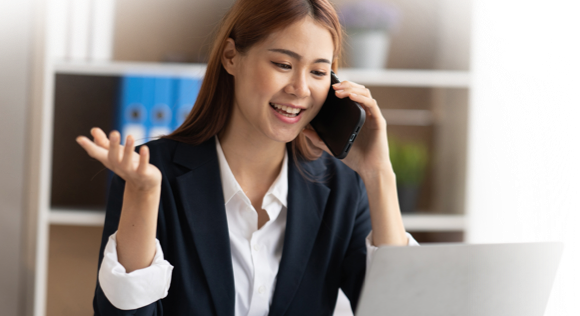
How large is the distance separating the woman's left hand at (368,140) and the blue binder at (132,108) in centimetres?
85

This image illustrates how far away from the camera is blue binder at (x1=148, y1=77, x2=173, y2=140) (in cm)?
174

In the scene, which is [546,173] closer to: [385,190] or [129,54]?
[385,190]

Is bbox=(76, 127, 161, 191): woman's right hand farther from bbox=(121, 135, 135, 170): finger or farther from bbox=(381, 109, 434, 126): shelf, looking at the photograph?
bbox=(381, 109, 434, 126): shelf

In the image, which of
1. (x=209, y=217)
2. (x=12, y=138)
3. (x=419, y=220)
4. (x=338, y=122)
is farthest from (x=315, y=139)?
(x=12, y=138)

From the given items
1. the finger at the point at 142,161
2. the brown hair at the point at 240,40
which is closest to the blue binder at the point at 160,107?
the brown hair at the point at 240,40

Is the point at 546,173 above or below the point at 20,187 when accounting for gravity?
above

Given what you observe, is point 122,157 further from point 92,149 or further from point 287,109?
point 287,109

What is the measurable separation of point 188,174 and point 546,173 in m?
1.24

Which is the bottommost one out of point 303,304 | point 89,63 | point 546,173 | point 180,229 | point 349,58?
point 303,304

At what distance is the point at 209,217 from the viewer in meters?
1.05

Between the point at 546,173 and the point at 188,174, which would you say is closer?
the point at 188,174

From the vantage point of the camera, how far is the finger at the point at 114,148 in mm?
666

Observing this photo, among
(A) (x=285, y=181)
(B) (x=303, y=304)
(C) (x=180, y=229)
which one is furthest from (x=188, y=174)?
(B) (x=303, y=304)

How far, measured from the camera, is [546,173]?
1626 mm
